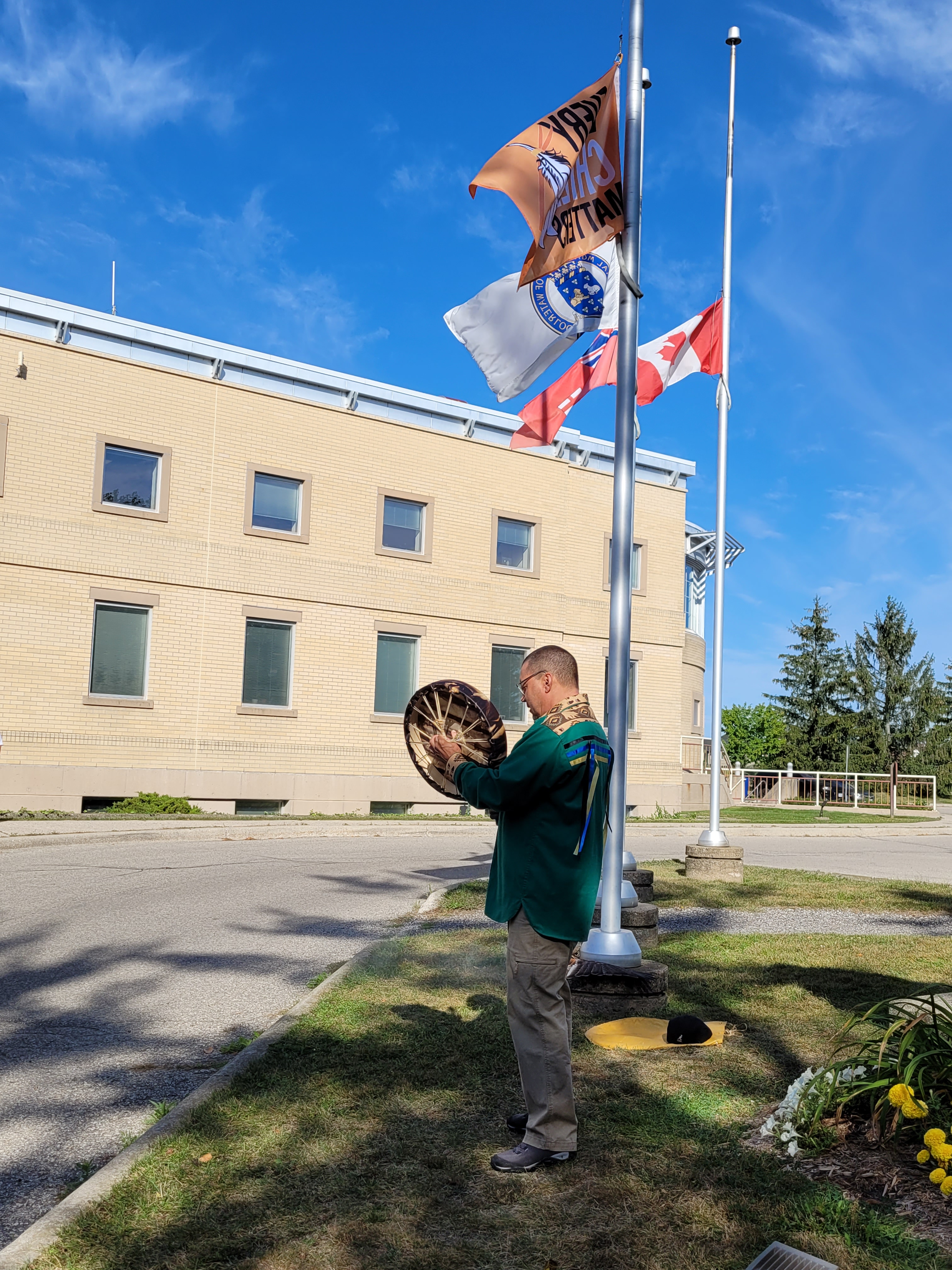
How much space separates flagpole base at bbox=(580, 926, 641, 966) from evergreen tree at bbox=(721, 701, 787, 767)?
166 feet

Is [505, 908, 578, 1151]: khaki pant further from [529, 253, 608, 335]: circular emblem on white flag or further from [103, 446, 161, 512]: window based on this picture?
[103, 446, 161, 512]: window

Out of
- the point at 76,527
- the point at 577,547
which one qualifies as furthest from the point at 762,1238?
the point at 577,547

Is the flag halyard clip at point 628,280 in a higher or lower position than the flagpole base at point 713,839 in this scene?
higher

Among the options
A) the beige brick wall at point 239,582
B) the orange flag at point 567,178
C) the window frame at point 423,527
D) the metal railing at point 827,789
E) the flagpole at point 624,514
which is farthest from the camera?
the metal railing at point 827,789

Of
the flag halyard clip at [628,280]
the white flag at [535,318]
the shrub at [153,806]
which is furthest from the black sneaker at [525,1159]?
the shrub at [153,806]

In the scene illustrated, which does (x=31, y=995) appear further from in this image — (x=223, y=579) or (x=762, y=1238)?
(x=223, y=579)

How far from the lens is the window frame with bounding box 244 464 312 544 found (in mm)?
23969

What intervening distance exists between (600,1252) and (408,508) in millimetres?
23519

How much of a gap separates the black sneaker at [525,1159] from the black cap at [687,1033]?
167 cm

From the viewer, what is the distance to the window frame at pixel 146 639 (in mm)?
21938

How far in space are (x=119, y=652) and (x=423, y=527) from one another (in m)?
7.57

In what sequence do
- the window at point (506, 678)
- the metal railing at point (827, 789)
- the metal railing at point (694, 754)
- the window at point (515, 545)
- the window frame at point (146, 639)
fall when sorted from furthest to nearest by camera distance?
Answer: the metal railing at point (827, 789), the metal railing at point (694, 754), the window at point (515, 545), the window at point (506, 678), the window frame at point (146, 639)

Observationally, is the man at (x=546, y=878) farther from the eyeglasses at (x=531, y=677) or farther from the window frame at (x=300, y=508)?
the window frame at (x=300, y=508)

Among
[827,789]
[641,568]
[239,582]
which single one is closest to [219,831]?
[239,582]
